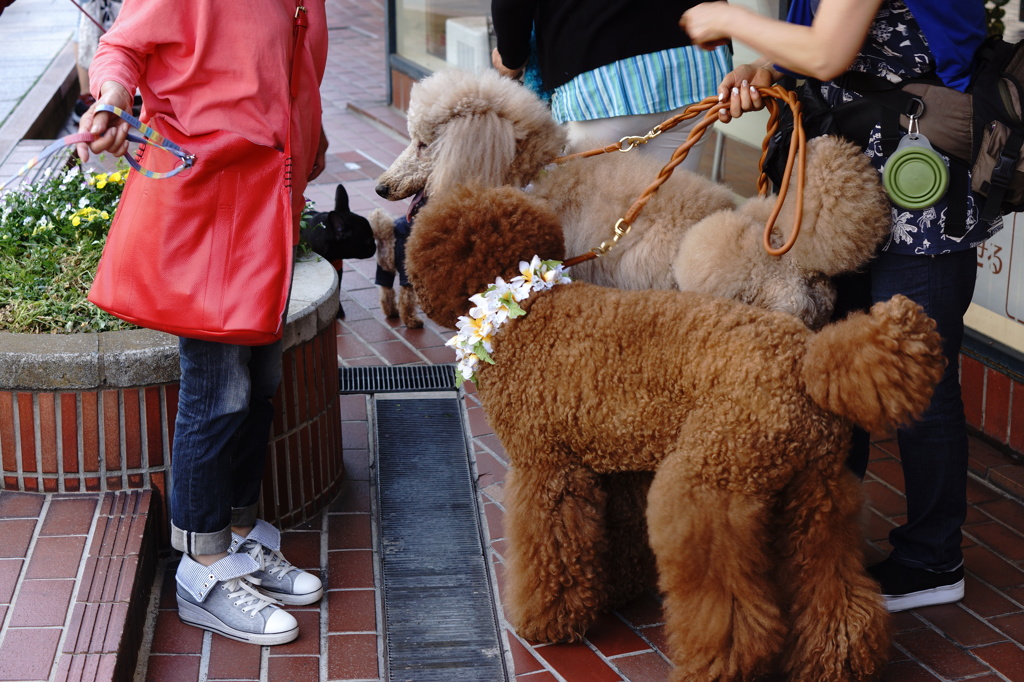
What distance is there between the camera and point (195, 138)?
8.04ft

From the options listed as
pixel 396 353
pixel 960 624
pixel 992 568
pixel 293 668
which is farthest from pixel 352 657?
pixel 396 353

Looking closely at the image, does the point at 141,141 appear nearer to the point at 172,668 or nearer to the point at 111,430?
the point at 111,430

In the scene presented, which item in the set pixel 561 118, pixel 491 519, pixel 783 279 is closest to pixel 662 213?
pixel 783 279

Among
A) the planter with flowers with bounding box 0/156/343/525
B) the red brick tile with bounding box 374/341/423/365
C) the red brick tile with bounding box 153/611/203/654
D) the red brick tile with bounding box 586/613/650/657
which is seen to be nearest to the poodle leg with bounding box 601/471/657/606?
the red brick tile with bounding box 586/613/650/657

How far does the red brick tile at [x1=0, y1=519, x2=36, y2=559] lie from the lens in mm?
2858

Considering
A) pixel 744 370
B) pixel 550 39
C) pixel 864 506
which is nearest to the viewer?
pixel 744 370

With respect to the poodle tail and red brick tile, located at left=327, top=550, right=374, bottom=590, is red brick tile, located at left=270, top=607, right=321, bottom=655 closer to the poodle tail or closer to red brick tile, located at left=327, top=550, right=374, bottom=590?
red brick tile, located at left=327, top=550, right=374, bottom=590

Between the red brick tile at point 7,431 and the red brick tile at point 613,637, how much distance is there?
1759mm

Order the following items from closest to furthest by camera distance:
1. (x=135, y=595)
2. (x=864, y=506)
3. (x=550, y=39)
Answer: (x=864, y=506), (x=135, y=595), (x=550, y=39)

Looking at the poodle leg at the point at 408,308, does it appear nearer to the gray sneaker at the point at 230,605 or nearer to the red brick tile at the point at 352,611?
the red brick tile at the point at 352,611

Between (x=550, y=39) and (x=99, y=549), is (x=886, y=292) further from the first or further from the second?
(x=99, y=549)

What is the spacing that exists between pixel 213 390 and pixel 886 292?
1.75 metres

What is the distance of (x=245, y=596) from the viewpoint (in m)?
2.88

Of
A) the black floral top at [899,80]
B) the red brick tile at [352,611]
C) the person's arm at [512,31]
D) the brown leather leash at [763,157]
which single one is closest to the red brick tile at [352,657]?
the red brick tile at [352,611]
